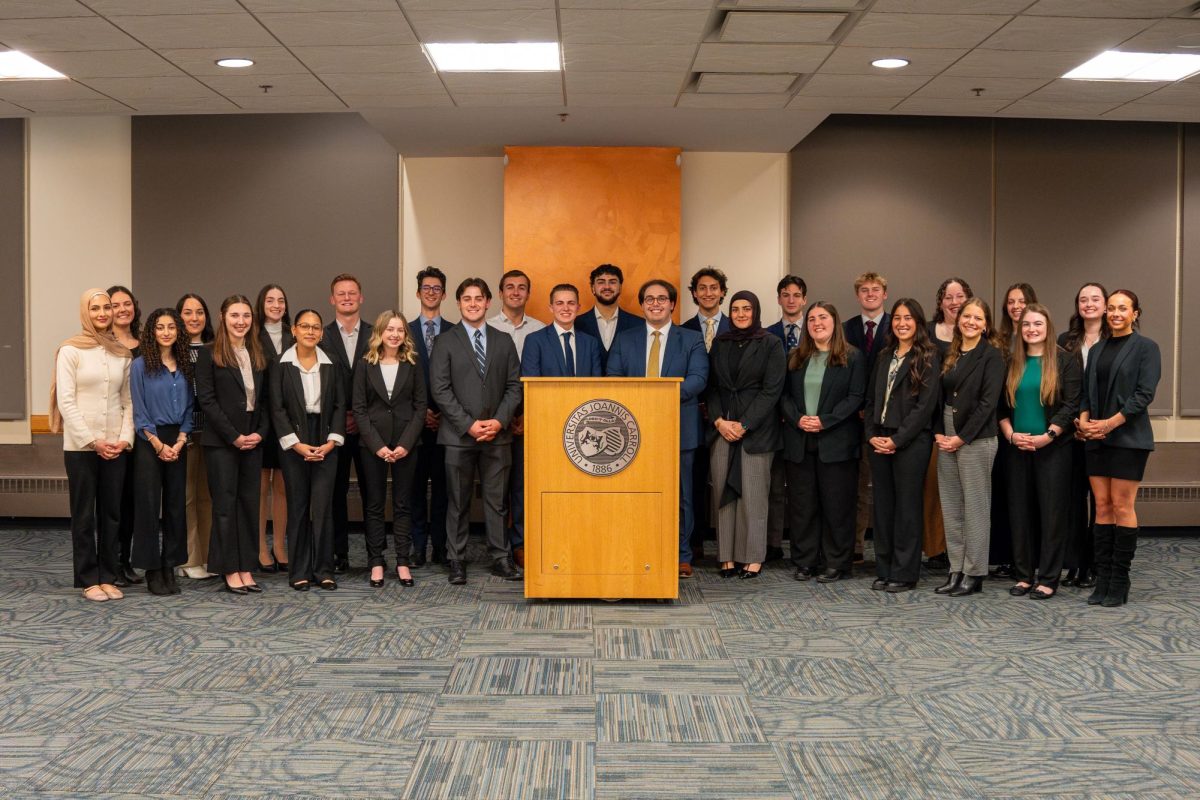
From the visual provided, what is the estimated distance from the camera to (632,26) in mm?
5016

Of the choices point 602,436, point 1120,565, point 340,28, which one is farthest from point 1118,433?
point 340,28

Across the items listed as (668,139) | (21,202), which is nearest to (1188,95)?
(668,139)

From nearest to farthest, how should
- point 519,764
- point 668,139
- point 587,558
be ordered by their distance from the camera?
point 519,764
point 587,558
point 668,139

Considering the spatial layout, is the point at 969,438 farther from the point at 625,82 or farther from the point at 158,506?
the point at 158,506

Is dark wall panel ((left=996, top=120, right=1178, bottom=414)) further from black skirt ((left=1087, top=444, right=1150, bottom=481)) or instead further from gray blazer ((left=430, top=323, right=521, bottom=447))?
gray blazer ((left=430, top=323, right=521, bottom=447))

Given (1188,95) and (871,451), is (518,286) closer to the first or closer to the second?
(871,451)

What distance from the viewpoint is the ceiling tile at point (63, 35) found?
5035mm

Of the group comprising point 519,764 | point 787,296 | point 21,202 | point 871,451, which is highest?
point 21,202

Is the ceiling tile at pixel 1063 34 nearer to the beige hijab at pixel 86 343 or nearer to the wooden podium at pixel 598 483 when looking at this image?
the wooden podium at pixel 598 483

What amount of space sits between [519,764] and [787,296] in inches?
165

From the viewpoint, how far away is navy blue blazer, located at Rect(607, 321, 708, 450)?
5836 mm

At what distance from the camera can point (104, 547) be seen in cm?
540

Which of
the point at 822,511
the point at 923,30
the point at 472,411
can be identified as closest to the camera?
the point at 923,30

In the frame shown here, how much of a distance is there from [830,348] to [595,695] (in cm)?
289
